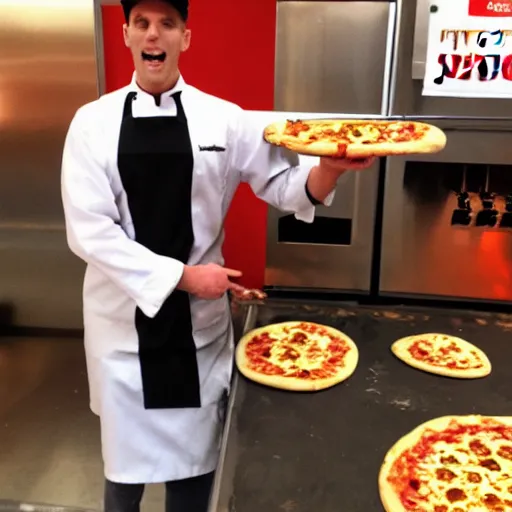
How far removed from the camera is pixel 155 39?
5.29 ft

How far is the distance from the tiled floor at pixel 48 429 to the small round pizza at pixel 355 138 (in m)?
1.42

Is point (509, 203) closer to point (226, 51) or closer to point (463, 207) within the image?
point (463, 207)

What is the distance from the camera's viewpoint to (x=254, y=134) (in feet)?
5.83

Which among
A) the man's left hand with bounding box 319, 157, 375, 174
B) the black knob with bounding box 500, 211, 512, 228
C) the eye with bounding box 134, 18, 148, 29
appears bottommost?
the black knob with bounding box 500, 211, 512, 228

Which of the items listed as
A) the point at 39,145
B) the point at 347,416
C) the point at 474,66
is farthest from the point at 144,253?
the point at 474,66

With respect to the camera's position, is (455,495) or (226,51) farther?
(226,51)

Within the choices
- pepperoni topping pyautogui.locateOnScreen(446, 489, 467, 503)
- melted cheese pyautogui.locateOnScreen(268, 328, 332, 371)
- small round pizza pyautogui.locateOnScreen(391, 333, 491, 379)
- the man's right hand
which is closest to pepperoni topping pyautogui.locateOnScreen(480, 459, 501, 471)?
pepperoni topping pyautogui.locateOnScreen(446, 489, 467, 503)

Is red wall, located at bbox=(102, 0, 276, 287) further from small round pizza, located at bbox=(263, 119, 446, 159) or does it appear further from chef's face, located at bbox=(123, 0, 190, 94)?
chef's face, located at bbox=(123, 0, 190, 94)

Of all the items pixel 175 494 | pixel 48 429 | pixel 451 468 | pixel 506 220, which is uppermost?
pixel 506 220

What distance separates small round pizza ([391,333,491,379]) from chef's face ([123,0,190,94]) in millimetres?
931

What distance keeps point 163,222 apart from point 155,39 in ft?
1.46

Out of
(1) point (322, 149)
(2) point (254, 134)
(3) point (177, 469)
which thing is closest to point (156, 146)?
(2) point (254, 134)

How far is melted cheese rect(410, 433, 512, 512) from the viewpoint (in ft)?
4.03

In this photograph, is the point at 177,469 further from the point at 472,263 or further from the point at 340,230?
the point at 472,263
